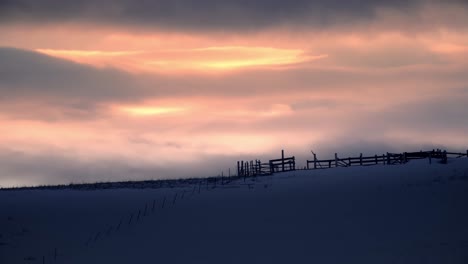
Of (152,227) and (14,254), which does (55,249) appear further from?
(152,227)

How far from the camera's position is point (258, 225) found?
26797 mm

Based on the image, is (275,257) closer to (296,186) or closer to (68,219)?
(68,219)

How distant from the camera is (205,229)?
87.2ft

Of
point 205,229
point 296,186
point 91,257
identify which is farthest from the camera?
point 296,186

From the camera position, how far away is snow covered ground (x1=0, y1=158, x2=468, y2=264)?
21609 mm

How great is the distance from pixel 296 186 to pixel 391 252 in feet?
62.6

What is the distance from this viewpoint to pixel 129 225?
2858 centimetres

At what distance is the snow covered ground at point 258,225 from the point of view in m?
21.6

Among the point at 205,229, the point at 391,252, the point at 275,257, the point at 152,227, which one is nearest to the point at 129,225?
the point at 152,227

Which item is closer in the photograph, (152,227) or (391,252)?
(391,252)

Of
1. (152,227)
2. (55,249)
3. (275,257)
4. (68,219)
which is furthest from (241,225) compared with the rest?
(68,219)

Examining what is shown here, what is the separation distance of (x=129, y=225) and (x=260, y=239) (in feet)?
24.5

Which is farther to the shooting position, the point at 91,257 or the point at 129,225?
the point at 129,225

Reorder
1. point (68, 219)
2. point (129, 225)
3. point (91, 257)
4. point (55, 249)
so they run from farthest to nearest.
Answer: point (68, 219) < point (129, 225) < point (55, 249) < point (91, 257)
